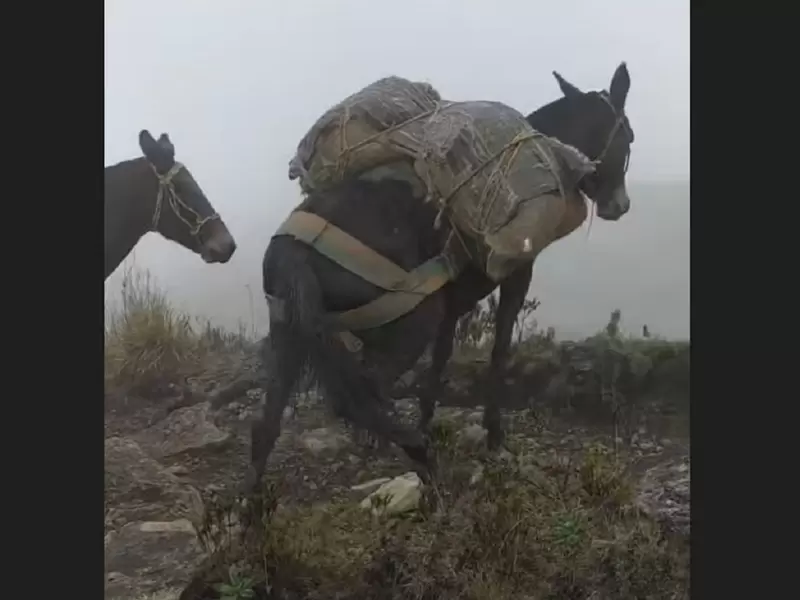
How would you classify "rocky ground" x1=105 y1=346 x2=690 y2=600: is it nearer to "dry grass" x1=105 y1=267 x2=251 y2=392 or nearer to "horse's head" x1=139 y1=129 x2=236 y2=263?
"dry grass" x1=105 y1=267 x2=251 y2=392

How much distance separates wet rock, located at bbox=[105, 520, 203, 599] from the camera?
65.9 inches

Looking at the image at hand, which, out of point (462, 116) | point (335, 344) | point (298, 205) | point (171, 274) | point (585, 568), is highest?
point (462, 116)

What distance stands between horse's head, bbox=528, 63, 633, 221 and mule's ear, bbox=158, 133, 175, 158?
0.76 metres

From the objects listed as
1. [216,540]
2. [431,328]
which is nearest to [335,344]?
[431,328]

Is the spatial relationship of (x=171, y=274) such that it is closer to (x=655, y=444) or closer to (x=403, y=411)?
(x=403, y=411)

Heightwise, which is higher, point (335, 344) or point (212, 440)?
point (335, 344)

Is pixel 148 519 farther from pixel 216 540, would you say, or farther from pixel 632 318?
pixel 632 318

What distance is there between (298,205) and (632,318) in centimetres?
74

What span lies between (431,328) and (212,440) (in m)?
0.50

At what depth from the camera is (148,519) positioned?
172 cm

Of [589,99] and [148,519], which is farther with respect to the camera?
[589,99]

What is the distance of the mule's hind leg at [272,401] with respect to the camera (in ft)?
5.71

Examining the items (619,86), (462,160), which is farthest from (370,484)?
(619,86)

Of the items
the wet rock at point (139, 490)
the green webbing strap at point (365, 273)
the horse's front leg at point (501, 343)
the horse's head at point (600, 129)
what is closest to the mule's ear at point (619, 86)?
the horse's head at point (600, 129)
